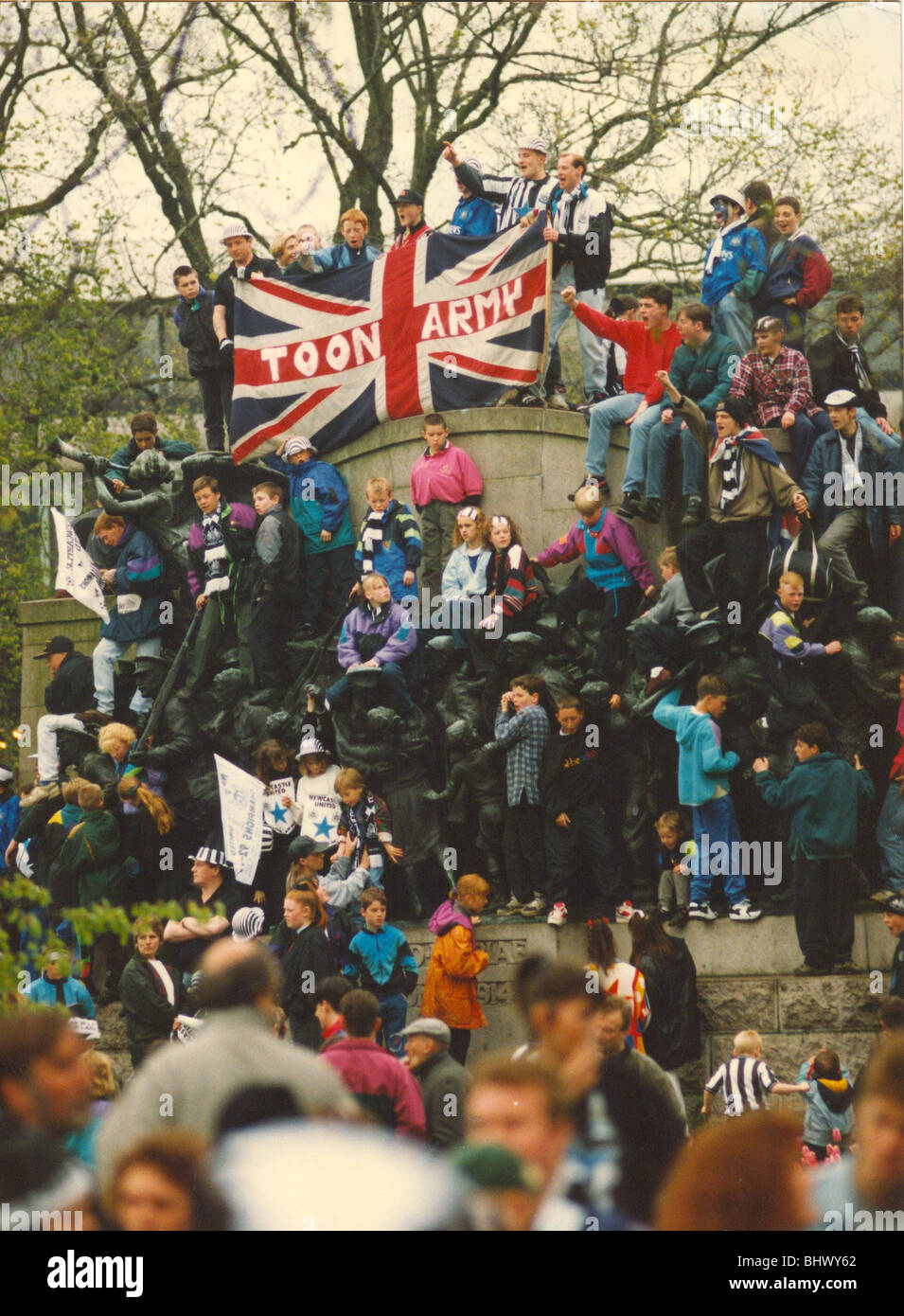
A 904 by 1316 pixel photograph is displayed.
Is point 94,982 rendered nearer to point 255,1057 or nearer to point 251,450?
point 251,450

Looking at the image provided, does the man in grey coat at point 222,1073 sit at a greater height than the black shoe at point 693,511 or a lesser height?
lesser

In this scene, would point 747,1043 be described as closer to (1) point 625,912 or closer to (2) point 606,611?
(1) point 625,912

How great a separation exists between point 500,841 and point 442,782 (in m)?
0.81

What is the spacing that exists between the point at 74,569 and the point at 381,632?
2836 millimetres

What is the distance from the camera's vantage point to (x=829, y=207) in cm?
2225

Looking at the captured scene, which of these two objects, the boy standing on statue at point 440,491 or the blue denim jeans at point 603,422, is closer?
the blue denim jeans at point 603,422

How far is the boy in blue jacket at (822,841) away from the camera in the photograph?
13.0 m

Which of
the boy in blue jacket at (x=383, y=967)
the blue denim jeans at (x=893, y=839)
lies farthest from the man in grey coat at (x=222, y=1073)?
the blue denim jeans at (x=893, y=839)

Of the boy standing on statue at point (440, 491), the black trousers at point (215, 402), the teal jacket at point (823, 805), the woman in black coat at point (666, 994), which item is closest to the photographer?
the woman in black coat at point (666, 994)

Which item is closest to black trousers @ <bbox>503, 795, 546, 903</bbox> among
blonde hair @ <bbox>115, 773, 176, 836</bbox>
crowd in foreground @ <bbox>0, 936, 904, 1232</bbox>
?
blonde hair @ <bbox>115, 773, 176, 836</bbox>

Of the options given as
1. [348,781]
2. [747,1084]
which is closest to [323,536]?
[348,781]

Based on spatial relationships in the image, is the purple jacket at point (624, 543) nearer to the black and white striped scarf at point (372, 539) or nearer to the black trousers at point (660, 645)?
the black trousers at point (660, 645)

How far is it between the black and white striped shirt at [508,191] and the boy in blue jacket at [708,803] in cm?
470
